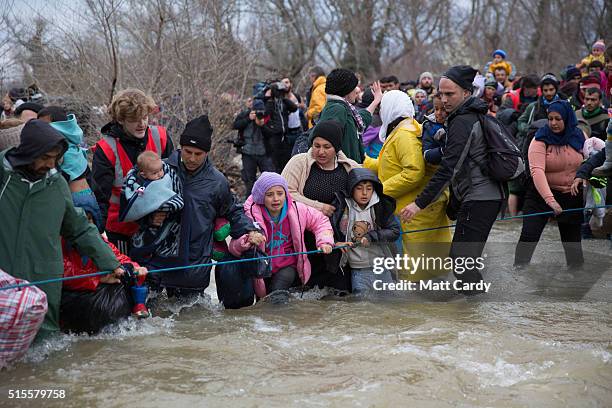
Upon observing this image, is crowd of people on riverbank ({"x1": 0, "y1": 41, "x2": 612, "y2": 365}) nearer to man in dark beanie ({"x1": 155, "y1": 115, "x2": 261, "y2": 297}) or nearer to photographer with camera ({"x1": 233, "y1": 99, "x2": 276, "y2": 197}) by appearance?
man in dark beanie ({"x1": 155, "y1": 115, "x2": 261, "y2": 297})

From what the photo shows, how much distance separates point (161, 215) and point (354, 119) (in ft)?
7.95

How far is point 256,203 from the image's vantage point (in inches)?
254

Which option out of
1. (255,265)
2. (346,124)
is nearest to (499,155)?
(346,124)

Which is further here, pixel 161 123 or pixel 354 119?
pixel 161 123

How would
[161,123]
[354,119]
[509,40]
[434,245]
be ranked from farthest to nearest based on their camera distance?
[509,40]
[161,123]
[354,119]
[434,245]

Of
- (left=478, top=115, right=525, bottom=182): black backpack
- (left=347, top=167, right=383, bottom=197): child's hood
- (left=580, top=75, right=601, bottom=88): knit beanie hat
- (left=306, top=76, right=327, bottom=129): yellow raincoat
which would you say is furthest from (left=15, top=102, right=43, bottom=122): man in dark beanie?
(left=580, top=75, right=601, bottom=88): knit beanie hat

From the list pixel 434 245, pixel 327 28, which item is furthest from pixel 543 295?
pixel 327 28

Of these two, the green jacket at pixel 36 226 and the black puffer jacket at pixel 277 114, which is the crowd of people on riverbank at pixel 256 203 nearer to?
the green jacket at pixel 36 226

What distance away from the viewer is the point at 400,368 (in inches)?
190

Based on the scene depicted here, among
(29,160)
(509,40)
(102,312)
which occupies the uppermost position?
(509,40)

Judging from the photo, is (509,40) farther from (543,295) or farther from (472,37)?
(543,295)

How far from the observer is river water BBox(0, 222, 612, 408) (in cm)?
440

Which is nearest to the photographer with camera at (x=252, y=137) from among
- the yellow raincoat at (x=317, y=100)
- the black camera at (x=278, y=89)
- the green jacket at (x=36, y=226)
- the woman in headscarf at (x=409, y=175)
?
the black camera at (x=278, y=89)

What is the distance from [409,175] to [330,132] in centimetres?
78
